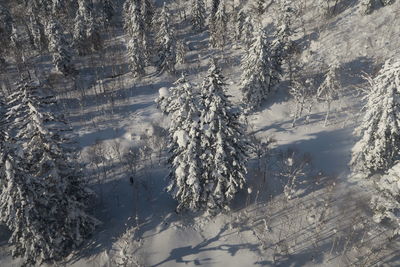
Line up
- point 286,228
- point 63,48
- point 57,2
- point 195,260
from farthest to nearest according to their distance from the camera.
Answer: point 57,2 < point 63,48 < point 286,228 < point 195,260

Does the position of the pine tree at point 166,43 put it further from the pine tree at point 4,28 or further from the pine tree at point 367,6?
the pine tree at point 4,28

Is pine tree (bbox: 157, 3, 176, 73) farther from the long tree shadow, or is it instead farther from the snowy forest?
the long tree shadow

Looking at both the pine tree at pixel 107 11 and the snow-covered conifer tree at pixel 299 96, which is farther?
the pine tree at pixel 107 11

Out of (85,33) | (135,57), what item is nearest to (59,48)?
(135,57)

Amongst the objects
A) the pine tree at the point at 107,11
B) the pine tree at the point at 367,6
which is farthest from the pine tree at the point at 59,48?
the pine tree at the point at 367,6

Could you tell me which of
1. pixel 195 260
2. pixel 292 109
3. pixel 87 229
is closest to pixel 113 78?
pixel 292 109

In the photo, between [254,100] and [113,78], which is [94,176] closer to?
[254,100]

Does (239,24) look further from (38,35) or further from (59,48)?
(38,35)
